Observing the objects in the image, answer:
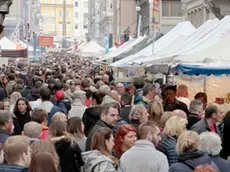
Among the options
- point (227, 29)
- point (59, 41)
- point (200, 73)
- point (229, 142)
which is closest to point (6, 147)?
point (229, 142)

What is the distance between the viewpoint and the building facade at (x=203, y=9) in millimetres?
38125

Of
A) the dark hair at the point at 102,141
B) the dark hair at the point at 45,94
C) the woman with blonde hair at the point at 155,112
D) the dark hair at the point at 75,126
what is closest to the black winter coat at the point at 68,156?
the dark hair at the point at 75,126

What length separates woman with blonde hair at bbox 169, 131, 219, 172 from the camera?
21.8 ft

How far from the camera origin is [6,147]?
6.29 meters

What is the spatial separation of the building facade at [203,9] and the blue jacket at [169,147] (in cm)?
2968

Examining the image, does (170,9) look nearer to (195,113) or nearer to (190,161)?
→ (195,113)

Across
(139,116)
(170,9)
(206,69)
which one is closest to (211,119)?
(139,116)

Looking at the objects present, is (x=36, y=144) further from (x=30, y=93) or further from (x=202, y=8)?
(x=202, y=8)

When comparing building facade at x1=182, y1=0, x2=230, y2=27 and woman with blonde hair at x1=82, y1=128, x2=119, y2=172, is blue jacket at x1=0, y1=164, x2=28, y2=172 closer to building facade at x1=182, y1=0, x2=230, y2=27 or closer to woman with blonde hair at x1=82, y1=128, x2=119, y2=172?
woman with blonde hair at x1=82, y1=128, x2=119, y2=172

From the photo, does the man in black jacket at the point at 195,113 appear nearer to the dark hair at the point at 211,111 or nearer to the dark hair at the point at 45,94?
the dark hair at the point at 211,111

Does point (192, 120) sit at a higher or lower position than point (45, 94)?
lower

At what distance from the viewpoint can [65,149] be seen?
8297mm

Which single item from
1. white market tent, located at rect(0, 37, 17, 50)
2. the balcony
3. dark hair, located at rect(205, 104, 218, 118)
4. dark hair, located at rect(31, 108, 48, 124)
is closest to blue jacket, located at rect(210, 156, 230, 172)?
dark hair, located at rect(205, 104, 218, 118)

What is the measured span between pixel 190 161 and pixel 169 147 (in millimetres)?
1308
